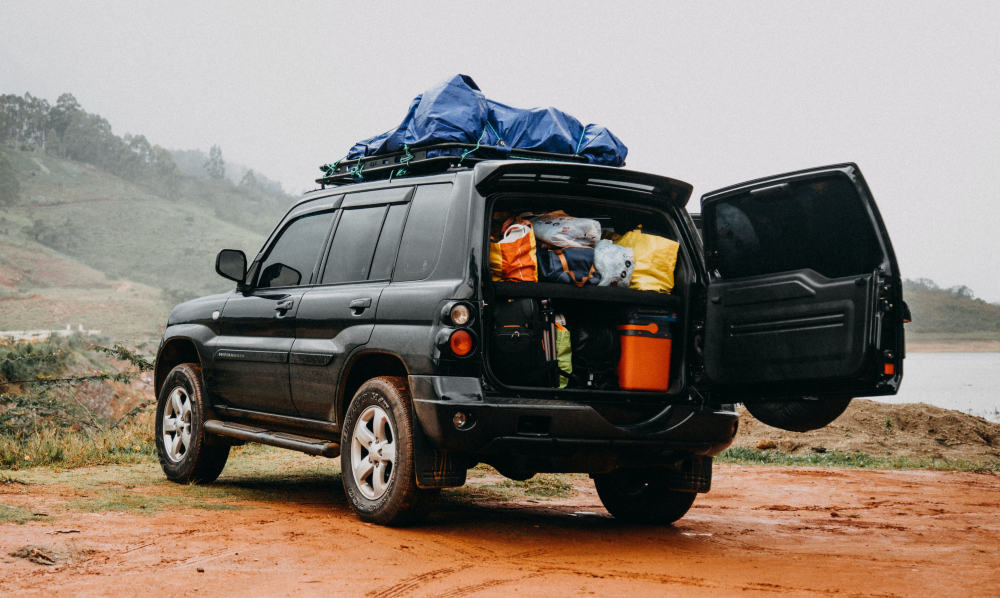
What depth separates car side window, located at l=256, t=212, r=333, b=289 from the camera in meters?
7.05

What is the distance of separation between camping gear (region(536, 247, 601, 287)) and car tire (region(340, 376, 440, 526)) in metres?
1.02

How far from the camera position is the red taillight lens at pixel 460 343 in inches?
213

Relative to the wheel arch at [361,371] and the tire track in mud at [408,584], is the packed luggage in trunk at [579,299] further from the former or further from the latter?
the tire track in mud at [408,584]

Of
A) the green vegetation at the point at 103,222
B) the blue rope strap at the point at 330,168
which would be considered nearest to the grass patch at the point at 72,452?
the blue rope strap at the point at 330,168

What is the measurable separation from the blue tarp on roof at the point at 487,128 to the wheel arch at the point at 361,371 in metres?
1.32

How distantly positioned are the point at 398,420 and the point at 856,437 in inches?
398

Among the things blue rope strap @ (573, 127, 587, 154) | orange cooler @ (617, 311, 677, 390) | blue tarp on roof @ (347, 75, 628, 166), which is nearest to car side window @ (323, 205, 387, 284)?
blue tarp on roof @ (347, 75, 628, 166)

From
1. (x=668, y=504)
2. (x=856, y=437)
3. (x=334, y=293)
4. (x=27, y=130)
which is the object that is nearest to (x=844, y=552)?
(x=668, y=504)

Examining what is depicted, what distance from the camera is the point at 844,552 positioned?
224 inches

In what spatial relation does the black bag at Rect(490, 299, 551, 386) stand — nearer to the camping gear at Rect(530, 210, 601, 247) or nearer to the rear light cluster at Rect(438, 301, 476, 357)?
the rear light cluster at Rect(438, 301, 476, 357)

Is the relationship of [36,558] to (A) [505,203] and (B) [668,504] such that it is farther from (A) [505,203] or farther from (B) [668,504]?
(B) [668,504]

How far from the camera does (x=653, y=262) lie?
6055 millimetres

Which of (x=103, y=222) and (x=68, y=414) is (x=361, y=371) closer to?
(x=68, y=414)

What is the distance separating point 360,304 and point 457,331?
0.94m
